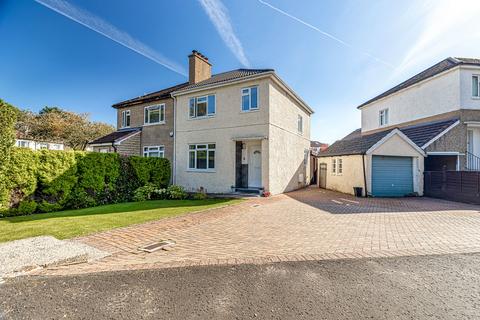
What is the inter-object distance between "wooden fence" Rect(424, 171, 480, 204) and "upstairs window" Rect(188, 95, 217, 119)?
15.3m

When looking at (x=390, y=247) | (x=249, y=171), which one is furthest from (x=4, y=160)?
(x=390, y=247)

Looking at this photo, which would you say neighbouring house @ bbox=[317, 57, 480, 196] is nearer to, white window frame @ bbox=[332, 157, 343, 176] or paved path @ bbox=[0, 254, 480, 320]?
white window frame @ bbox=[332, 157, 343, 176]

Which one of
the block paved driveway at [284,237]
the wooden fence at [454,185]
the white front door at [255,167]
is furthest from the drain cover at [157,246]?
the wooden fence at [454,185]

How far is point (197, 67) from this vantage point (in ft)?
60.4

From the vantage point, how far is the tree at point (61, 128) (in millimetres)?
37094

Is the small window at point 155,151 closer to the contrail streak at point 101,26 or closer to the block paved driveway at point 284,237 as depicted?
the contrail streak at point 101,26

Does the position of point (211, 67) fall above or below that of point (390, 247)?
above

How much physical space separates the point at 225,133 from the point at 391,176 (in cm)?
1152

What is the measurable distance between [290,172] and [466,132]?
12.6 m

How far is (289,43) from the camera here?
1427cm

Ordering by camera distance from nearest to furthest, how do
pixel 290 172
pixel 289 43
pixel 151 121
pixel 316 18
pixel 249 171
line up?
pixel 316 18
pixel 289 43
pixel 249 171
pixel 290 172
pixel 151 121

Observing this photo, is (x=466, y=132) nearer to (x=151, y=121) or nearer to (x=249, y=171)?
(x=249, y=171)

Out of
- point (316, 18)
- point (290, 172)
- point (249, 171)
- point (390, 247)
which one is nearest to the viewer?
point (390, 247)

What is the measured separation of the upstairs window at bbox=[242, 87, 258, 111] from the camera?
14.4 m
